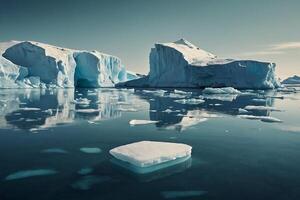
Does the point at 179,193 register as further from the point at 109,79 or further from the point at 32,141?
the point at 109,79

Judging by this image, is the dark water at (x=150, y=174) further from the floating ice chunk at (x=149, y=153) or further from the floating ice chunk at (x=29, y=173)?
the floating ice chunk at (x=149, y=153)

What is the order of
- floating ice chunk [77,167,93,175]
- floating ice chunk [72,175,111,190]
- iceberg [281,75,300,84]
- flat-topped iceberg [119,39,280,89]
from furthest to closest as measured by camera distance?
1. iceberg [281,75,300,84]
2. flat-topped iceberg [119,39,280,89]
3. floating ice chunk [77,167,93,175]
4. floating ice chunk [72,175,111,190]

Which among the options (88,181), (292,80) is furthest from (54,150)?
(292,80)

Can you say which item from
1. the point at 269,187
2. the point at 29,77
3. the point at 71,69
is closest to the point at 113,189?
the point at 269,187

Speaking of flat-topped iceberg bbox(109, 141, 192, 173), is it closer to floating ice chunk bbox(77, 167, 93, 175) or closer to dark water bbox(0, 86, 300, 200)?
dark water bbox(0, 86, 300, 200)

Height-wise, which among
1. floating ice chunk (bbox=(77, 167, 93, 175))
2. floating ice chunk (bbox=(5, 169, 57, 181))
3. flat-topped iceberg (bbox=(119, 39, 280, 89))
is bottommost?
floating ice chunk (bbox=(5, 169, 57, 181))

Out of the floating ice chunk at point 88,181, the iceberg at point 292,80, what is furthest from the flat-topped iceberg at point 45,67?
the iceberg at point 292,80

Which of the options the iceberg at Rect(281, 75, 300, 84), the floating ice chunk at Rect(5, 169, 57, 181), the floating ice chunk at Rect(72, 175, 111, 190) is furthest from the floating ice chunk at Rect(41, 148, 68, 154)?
the iceberg at Rect(281, 75, 300, 84)
